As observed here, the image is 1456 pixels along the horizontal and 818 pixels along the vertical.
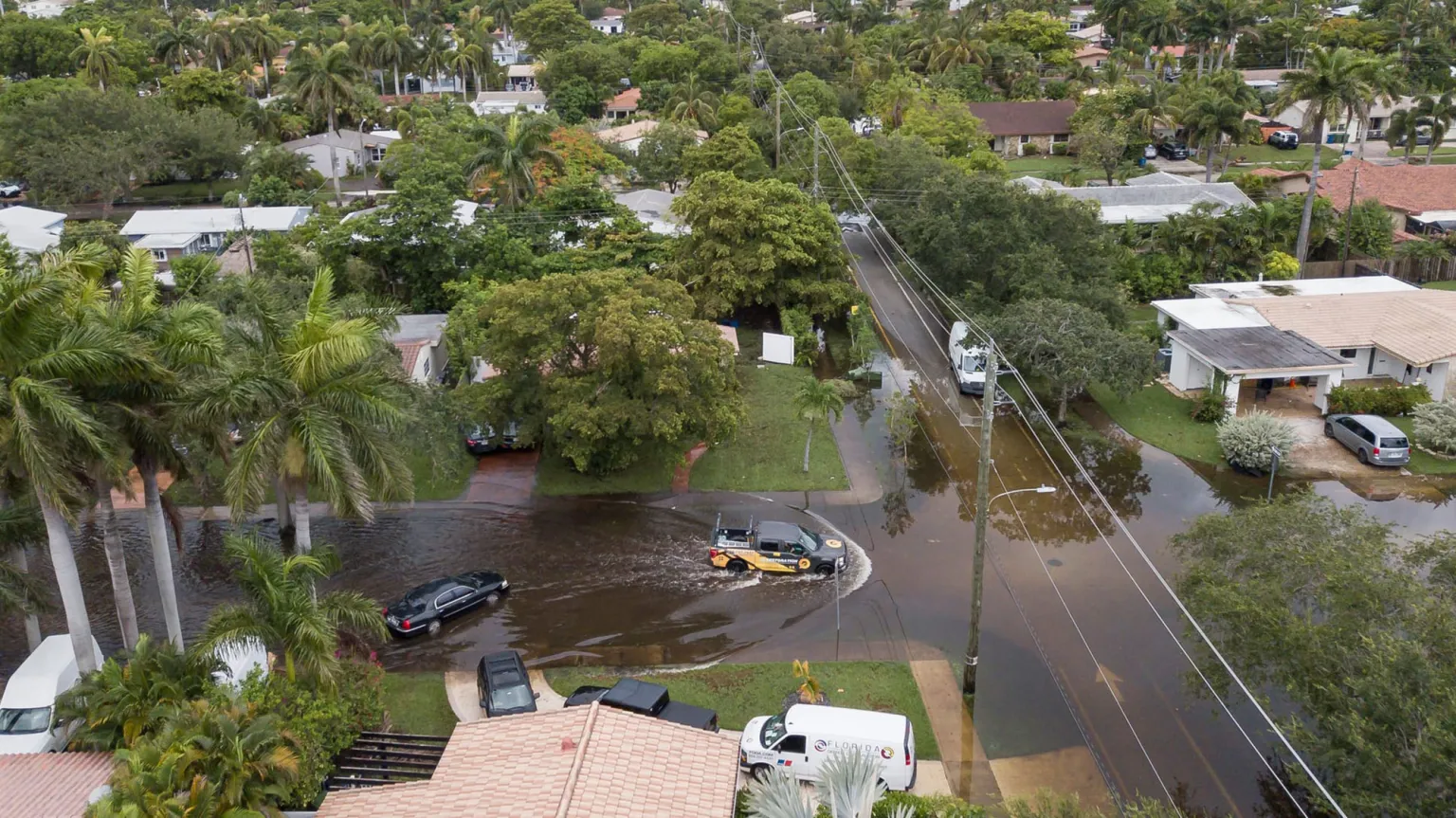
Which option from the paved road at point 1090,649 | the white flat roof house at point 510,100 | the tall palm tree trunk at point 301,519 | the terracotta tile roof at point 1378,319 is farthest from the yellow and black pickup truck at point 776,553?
the white flat roof house at point 510,100

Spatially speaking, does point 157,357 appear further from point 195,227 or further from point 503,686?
point 195,227

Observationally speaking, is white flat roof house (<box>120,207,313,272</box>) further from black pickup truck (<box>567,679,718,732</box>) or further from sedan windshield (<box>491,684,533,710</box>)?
black pickup truck (<box>567,679,718,732</box>)

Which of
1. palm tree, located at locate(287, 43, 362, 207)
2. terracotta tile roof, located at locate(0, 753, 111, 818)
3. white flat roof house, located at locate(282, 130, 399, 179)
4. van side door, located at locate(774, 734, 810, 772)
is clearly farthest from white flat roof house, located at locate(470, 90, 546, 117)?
van side door, located at locate(774, 734, 810, 772)

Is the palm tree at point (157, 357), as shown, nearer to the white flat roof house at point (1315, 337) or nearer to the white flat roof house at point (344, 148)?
the white flat roof house at point (1315, 337)

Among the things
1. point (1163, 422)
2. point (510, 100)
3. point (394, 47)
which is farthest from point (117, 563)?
point (394, 47)

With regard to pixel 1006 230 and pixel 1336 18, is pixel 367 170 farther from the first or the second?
pixel 1336 18

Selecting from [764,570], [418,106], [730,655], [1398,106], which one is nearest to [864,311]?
[764,570]
